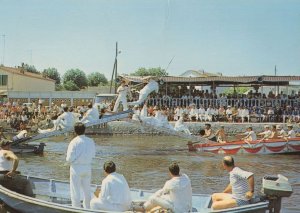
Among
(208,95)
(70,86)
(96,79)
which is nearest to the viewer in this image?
(208,95)

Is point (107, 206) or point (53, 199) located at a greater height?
point (107, 206)

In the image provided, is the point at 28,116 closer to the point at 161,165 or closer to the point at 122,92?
the point at 122,92

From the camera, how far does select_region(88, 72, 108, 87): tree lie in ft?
348

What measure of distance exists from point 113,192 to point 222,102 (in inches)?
1097

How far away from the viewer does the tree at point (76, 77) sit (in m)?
100

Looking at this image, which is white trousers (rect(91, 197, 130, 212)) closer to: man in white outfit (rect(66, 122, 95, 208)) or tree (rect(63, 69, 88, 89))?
man in white outfit (rect(66, 122, 95, 208))

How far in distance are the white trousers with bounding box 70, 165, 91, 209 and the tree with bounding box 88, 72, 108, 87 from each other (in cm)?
9606

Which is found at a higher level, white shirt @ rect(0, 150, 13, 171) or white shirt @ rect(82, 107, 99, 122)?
white shirt @ rect(82, 107, 99, 122)

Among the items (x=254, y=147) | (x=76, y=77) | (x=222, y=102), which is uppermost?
(x=76, y=77)

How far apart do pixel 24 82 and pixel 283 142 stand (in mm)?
40242

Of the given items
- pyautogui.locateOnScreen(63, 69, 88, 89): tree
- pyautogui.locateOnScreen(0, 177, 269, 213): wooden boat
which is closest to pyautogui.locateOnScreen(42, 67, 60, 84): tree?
pyautogui.locateOnScreen(63, 69, 88, 89): tree

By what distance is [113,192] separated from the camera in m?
9.16

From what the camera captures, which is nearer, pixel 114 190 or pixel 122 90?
pixel 114 190

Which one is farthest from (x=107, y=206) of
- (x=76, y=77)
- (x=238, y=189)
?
(x=76, y=77)
